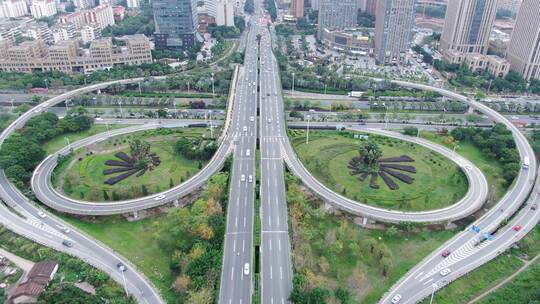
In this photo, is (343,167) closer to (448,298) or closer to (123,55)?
(448,298)

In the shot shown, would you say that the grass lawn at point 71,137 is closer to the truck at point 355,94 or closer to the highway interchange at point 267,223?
the highway interchange at point 267,223

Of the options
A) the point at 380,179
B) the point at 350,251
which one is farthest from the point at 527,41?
the point at 350,251

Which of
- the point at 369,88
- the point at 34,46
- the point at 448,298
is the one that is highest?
the point at 34,46

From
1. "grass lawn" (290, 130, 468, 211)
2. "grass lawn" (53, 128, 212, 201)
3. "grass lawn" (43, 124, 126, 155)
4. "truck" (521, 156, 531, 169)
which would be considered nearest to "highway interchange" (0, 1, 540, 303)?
"truck" (521, 156, 531, 169)

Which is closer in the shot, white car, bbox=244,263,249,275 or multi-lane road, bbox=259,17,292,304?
multi-lane road, bbox=259,17,292,304

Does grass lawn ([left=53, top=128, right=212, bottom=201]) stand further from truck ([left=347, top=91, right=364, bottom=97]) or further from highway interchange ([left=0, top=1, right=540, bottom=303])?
truck ([left=347, top=91, right=364, bottom=97])

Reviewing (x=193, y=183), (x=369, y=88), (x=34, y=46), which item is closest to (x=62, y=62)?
(x=34, y=46)

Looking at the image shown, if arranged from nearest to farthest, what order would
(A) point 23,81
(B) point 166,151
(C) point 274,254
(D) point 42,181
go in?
(C) point 274,254 → (D) point 42,181 → (B) point 166,151 → (A) point 23,81

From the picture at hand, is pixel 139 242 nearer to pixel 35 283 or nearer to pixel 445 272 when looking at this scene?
pixel 35 283
